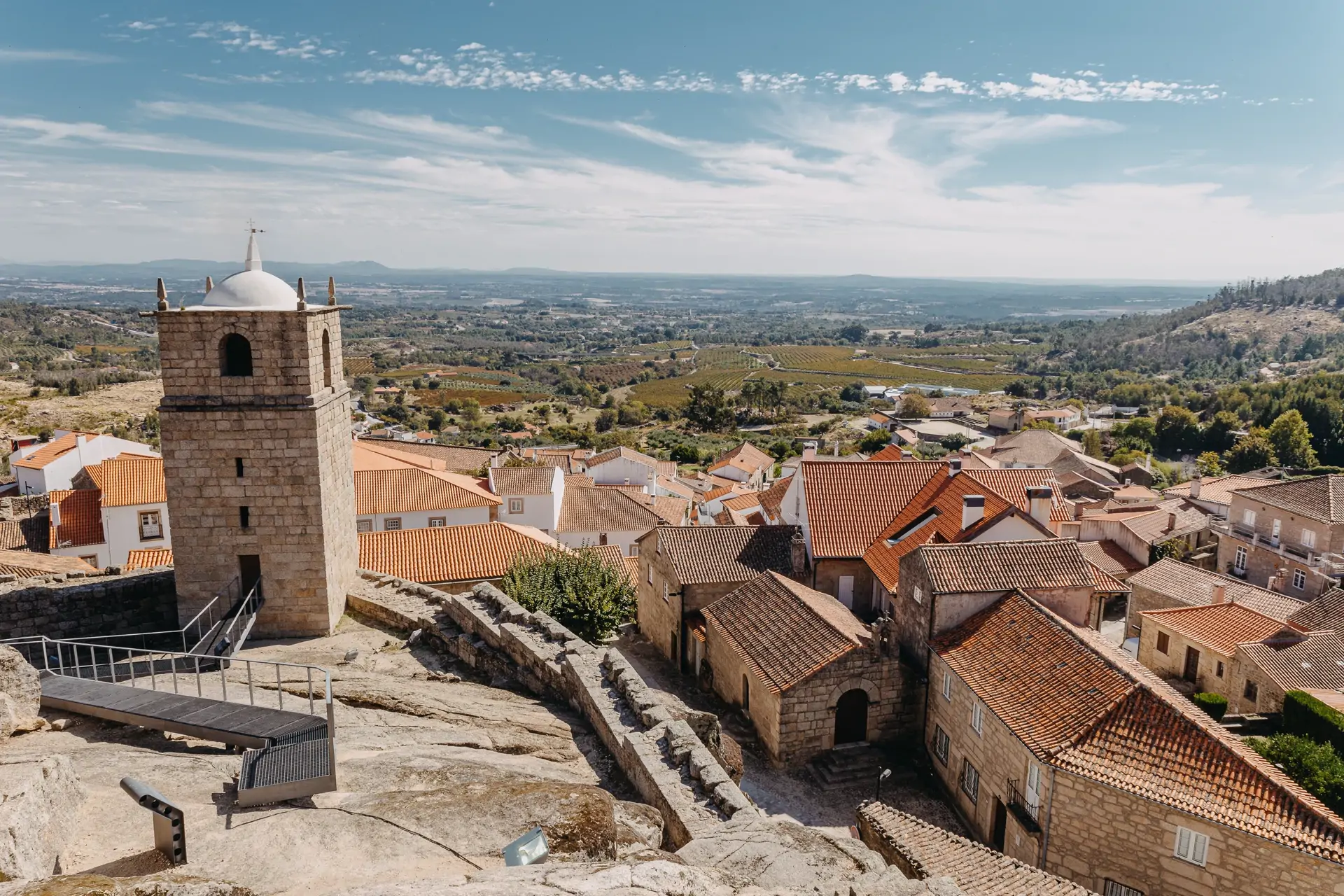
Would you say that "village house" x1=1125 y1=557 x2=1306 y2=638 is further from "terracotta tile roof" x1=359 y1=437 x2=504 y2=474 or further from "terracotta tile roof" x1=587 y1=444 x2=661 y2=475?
"terracotta tile roof" x1=359 y1=437 x2=504 y2=474

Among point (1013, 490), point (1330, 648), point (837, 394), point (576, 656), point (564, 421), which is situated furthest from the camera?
point (837, 394)

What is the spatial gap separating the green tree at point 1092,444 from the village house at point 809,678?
241ft

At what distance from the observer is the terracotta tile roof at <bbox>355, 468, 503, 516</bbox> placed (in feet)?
118

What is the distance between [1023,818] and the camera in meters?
15.4

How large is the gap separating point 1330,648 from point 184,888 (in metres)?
29.3

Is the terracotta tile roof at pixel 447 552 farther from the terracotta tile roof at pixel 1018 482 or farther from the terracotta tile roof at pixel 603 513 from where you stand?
the terracotta tile roof at pixel 1018 482

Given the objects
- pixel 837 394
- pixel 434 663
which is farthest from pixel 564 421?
pixel 434 663

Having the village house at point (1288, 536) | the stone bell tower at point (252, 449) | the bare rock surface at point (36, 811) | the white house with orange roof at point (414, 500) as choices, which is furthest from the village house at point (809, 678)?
the village house at point (1288, 536)

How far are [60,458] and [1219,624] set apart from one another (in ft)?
169

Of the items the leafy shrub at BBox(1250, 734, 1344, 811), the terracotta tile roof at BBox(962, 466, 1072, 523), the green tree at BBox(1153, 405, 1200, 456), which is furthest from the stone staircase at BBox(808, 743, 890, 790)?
the green tree at BBox(1153, 405, 1200, 456)

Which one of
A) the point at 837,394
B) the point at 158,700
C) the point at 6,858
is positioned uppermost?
the point at 6,858

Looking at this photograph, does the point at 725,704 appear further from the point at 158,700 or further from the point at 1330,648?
the point at 1330,648

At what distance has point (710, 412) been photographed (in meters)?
113

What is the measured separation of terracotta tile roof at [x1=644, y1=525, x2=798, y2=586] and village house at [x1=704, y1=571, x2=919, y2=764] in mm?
2444
